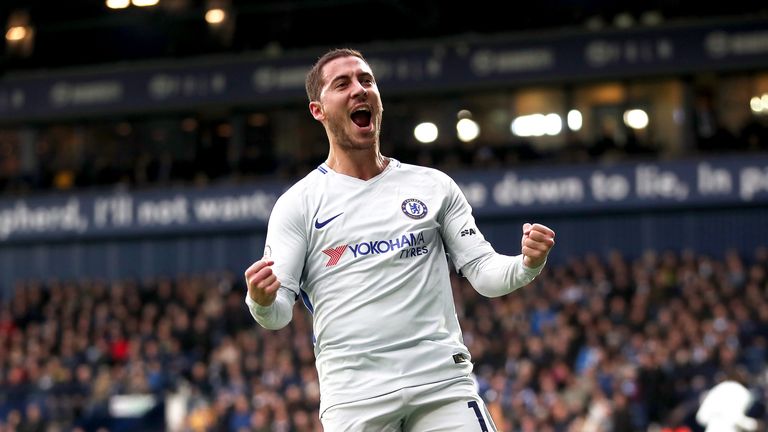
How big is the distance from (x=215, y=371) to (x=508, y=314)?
4803mm

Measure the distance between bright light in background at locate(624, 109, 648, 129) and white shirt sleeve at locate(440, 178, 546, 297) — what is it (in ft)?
74.3

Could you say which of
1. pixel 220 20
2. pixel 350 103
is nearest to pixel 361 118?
pixel 350 103

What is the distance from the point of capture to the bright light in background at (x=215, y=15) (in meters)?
29.0

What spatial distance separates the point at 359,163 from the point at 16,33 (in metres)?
26.1

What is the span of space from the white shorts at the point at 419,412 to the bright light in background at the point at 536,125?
2351cm

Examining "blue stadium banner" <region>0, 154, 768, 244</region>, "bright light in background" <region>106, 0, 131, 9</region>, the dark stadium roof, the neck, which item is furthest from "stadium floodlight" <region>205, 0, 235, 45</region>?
the neck

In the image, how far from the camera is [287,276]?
479 cm

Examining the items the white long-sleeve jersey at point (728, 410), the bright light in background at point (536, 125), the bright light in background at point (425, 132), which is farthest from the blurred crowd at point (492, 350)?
the bright light in background at point (425, 132)

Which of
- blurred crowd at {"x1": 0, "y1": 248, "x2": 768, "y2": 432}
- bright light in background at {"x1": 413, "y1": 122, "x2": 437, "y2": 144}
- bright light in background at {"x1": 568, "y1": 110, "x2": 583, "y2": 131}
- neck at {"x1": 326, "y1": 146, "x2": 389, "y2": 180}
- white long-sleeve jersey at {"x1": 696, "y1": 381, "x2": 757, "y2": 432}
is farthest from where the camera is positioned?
bright light in background at {"x1": 413, "y1": 122, "x2": 437, "y2": 144}

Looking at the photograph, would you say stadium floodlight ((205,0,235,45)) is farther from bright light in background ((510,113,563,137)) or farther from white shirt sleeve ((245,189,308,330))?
white shirt sleeve ((245,189,308,330))

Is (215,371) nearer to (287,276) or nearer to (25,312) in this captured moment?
(25,312)

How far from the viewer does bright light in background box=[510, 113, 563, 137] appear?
1101 inches

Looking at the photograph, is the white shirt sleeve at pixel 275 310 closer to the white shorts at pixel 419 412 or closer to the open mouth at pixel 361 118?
the white shorts at pixel 419 412

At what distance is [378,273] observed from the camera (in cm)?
482
